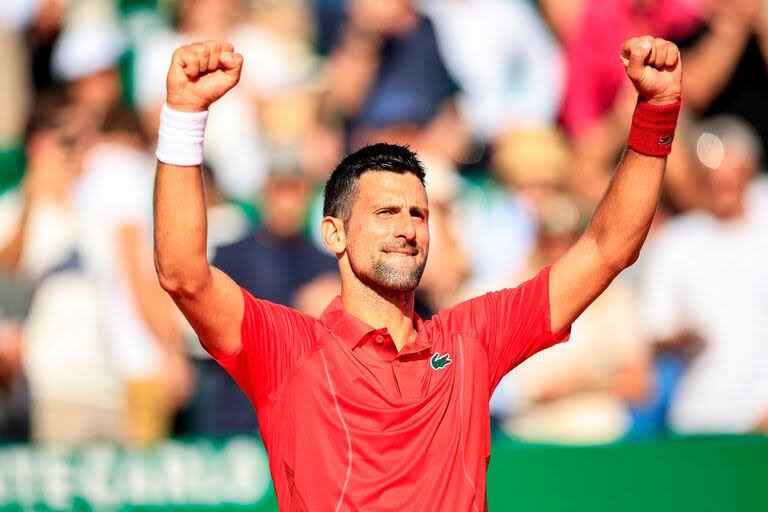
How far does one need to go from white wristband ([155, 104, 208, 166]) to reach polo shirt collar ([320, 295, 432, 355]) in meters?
0.71

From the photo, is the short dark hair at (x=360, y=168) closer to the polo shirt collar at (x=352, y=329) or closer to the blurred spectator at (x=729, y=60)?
the polo shirt collar at (x=352, y=329)

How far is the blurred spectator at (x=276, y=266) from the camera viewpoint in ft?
23.3

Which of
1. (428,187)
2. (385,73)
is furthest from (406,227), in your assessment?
(385,73)

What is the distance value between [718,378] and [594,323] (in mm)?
868

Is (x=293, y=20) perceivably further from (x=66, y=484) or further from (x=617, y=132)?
(x=66, y=484)

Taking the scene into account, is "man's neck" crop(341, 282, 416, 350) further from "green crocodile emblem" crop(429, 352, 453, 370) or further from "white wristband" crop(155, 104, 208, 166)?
"white wristband" crop(155, 104, 208, 166)

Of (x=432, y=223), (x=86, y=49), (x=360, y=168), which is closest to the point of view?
(x=360, y=168)

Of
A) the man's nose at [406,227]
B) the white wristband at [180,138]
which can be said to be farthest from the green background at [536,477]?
the white wristband at [180,138]

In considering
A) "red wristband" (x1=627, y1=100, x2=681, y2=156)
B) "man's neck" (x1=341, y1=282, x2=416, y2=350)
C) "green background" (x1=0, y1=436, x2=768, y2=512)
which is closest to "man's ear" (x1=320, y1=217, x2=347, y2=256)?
"man's neck" (x1=341, y1=282, x2=416, y2=350)

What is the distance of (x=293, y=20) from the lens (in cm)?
837

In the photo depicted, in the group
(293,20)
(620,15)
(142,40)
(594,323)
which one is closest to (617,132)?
(620,15)

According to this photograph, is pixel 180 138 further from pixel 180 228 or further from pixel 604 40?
pixel 604 40

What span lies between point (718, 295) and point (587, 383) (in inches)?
43.9

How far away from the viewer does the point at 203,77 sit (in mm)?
3270
